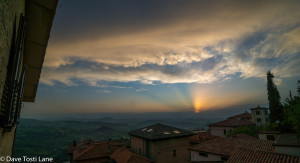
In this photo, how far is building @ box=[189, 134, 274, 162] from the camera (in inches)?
832

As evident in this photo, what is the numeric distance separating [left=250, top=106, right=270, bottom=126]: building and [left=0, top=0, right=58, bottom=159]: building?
7635cm

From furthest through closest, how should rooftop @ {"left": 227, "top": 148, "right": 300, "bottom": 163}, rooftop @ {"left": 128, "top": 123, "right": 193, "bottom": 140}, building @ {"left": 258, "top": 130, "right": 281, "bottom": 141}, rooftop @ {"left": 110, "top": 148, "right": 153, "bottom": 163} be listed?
1. rooftop @ {"left": 128, "top": 123, "right": 193, "bottom": 140}
2. building @ {"left": 258, "top": 130, "right": 281, "bottom": 141}
3. rooftop @ {"left": 110, "top": 148, "right": 153, "bottom": 163}
4. rooftop @ {"left": 227, "top": 148, "right": 300, "bottom": 163}

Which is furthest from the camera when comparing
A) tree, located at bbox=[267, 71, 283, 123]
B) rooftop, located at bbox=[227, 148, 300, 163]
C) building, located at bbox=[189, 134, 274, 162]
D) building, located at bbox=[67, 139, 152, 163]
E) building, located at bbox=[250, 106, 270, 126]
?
building, located at bbox=[250, 106, 270, 126]

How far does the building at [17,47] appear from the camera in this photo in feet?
6.11

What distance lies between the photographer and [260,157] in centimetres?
1498

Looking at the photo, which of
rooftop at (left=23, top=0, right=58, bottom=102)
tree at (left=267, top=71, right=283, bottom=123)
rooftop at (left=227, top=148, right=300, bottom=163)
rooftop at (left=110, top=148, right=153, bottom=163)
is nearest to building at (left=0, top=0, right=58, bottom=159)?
rooftop at (left=23, top=0, right=58, bottom=102)

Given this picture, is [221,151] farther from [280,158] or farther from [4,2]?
[4,2]

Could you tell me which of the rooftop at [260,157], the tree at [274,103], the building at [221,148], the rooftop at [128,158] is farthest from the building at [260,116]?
the rooftop at [128,158]

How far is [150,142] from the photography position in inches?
1089

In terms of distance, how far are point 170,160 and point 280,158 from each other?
17.6 metres

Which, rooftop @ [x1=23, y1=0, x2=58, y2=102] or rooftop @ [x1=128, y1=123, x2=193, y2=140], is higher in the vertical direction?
rooftop @ [x1=23, y1=0, x2=58, y2=102]

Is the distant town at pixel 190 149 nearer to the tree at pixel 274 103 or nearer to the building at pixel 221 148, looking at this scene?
the building at pixel 221 148

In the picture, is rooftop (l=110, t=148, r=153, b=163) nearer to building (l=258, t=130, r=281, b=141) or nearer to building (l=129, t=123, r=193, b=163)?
building (l=129, t=123, r=193, b=163)

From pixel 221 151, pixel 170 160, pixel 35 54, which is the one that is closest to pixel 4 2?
pixel 35 54
